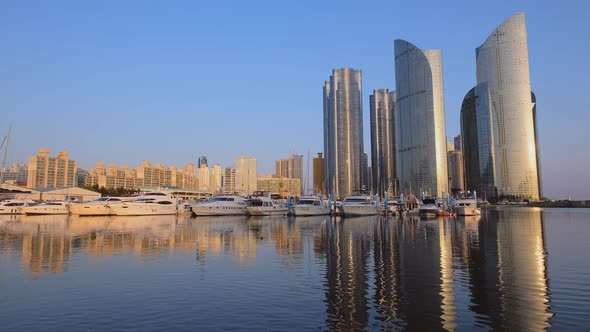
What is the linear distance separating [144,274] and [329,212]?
72706 mm

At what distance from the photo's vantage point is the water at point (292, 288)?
1122cm

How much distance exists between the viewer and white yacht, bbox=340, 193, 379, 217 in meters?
79.7

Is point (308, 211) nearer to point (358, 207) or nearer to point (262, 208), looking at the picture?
point (262, 208)

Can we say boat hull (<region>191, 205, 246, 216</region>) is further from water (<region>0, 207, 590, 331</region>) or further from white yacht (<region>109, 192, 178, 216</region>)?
water (<region>0, 207, 590, 331</region>)

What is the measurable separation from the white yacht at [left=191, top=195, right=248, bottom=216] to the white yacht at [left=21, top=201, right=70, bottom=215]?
2676cm

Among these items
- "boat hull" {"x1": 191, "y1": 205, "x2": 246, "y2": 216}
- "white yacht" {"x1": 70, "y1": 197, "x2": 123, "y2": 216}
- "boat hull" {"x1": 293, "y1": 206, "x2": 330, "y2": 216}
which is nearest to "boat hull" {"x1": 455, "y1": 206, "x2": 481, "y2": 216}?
"boat hull" {"x1": 293, "y1": 206, "x2": 330, "y2": 216}

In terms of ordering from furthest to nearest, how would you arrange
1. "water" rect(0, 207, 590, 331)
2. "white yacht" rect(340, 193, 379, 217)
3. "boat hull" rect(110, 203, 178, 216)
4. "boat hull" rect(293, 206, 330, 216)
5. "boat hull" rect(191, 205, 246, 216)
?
"boat hull" rect(293, 206, 330, 216), "white yacht" rect(340, 193, 379, 217), "boat hull" rect(191, 205, 246, 216), "boat hull" rect(110, 203, 178, 216), "water" rect(0, 207, 590, 331)

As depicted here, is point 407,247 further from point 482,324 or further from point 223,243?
point 482,324

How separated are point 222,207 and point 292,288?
65.3 metres

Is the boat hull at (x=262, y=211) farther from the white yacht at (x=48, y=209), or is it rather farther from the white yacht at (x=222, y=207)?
the white yacht at (x=48, y=209)

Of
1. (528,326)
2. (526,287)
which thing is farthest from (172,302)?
(526,287)

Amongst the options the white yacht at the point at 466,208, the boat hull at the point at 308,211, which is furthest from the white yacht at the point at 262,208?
the white yacht at the point at 466,208

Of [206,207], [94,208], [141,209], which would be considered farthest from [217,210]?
[94,208]

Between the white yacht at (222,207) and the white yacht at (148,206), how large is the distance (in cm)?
632
